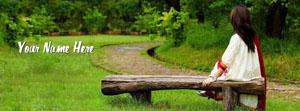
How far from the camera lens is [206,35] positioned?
20.4 meters

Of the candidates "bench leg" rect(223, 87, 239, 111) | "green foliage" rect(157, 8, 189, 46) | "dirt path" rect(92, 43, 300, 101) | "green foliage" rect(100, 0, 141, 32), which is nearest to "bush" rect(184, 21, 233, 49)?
"green foliage" rect(157, 8, 189, 46)

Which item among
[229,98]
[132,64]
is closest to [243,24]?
[229,98]

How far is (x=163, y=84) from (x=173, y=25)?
12227mm

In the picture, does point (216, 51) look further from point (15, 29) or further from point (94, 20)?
point (94, 20)

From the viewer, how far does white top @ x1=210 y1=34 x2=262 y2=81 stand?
904 cm

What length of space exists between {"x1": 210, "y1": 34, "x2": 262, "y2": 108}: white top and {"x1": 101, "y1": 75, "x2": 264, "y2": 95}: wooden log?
0.15 m

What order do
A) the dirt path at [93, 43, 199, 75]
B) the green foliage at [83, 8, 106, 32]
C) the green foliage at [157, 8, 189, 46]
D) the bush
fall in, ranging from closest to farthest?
→ the dirt path at [93, 43, 199, 75] < the bush < the green foliage at [157, 8, 189, 46] < the green foliage at [83, 8, 106, 32]

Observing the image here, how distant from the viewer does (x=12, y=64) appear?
642 inches

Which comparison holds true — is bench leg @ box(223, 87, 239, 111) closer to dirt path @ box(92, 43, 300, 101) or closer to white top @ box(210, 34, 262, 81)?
white top @ box(210, 34, 262, 81)

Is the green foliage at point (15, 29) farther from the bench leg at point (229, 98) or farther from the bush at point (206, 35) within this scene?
the bench leg at point (229, 98)

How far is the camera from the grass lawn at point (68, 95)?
9609mm

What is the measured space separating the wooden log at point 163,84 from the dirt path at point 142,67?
117 inches

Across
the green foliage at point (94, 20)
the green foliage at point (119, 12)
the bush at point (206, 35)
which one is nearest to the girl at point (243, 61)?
the bush at point (206, 35)

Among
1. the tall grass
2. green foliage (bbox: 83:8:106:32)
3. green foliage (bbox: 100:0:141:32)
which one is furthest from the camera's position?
green foliage (bbox: 100:0:141:32)
